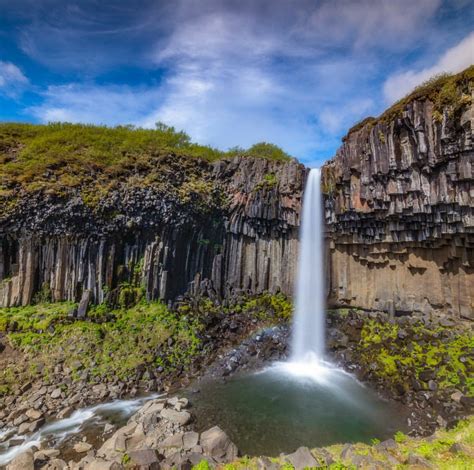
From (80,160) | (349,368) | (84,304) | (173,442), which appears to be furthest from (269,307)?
(80,160)

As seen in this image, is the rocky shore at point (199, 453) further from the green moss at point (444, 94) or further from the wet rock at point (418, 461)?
the green moss at point (444, 94)

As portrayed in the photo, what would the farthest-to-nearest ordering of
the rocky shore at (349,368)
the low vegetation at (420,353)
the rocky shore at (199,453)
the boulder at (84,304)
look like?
1. the boulder at (84,304)
2. the low vegetation at (420,353)
3. the rocky shore at (349,368)
4. the rocky shore at (199,453)

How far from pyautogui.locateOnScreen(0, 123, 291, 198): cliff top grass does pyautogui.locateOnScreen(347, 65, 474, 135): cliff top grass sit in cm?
1011

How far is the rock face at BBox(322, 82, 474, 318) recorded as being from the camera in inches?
502

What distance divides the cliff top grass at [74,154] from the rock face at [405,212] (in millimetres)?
8371

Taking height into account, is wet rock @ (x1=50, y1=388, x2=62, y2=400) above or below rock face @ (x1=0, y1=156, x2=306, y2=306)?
below

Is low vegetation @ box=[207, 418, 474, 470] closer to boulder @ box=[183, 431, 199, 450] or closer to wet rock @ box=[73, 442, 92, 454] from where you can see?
boulder @ box=[183, 431, 199, 450]

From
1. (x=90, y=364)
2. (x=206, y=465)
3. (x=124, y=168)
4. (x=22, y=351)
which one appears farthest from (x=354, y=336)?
(x=124, y=168)

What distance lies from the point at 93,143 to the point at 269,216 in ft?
51.9

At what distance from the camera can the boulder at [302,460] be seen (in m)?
6.76

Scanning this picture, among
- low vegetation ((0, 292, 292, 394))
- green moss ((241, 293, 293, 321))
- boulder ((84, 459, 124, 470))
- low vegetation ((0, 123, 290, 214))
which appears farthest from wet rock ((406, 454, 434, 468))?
low vegetation ((0, 123, 290, 214))

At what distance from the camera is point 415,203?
1416cm

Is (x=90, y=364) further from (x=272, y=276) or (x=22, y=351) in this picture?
(x=272, y=276)

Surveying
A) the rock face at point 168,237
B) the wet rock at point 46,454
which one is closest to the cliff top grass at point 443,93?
the rock face at point 168,237
